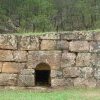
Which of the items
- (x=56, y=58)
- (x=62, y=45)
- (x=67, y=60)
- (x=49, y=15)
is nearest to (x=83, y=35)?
(x=62, y=45)

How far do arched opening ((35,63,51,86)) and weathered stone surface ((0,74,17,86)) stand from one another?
797 millimetres

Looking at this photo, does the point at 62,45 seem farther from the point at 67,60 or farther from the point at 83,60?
the point at 83,60

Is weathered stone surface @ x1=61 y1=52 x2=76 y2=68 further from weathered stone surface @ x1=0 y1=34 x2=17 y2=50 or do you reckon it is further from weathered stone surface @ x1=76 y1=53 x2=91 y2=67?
weathered stone surface @ x1=0 y1=34 x2=17 y2=50

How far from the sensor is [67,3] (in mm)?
18938

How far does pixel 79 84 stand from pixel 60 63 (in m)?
0.88

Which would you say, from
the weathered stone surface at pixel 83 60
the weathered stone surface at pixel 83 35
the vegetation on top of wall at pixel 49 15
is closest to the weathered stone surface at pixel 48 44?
the weathered stone surface at pixel 83 35

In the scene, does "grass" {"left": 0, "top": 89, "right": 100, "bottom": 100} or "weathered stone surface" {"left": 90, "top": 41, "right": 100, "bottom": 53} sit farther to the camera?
"weathered stone surface" {"left": 90, "top": 41, "right": 100, "bottom": 53}

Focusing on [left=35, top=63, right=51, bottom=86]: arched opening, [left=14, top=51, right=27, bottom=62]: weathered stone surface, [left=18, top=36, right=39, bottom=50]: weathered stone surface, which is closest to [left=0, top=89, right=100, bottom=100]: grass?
[left=14, top=51, right=27, bottom=62]: weathered stone surface

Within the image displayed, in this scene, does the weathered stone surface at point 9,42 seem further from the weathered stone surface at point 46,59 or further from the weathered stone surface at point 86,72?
the weathered stone surface at point 86,72

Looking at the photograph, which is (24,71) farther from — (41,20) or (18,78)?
(41,20)

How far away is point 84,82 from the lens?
37.4 ft

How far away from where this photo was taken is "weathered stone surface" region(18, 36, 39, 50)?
11.4m

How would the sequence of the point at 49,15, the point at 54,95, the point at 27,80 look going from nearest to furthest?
the point at 54,95
the point at 27,80
the point at 49,15

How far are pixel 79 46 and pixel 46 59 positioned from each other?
1104 millimetres
